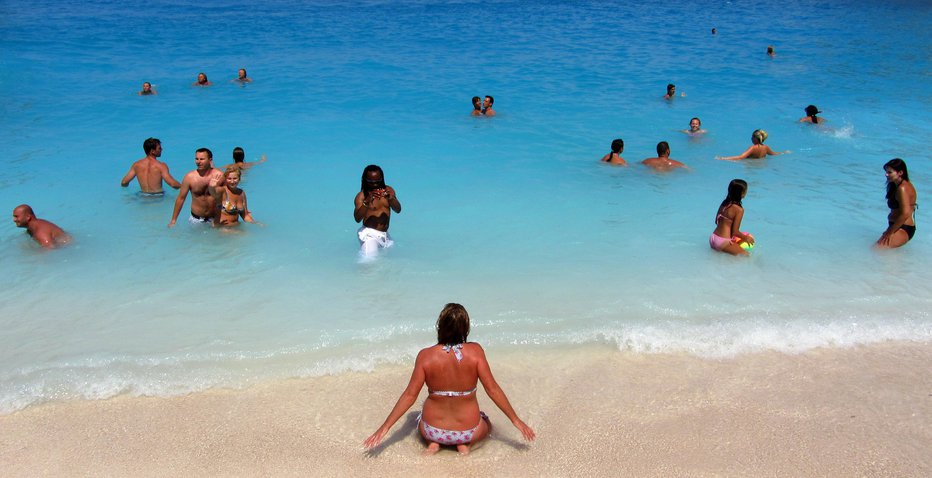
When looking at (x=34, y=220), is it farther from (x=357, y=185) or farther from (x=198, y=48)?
(x=198, y=48)

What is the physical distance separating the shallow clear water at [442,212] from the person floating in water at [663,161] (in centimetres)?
28

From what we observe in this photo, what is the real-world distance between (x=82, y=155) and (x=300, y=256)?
6.94 meters

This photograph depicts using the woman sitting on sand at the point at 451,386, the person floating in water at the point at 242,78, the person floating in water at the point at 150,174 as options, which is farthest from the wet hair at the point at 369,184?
the person floating in water at the point at 242,78

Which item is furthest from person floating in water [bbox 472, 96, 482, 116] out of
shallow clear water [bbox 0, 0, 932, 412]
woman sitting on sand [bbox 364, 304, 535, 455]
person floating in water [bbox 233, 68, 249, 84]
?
woman sitting on sand [bbox 364, 304, 535, 455]

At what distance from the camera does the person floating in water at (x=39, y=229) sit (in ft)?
24.4

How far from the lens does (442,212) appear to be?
31.4 ft

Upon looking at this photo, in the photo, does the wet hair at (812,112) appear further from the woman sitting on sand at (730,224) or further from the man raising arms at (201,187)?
the man raising arms at (201,187)

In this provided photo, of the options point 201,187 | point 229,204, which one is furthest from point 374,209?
point 201,187

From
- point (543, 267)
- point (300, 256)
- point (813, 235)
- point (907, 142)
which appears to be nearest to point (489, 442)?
point (543, 267)

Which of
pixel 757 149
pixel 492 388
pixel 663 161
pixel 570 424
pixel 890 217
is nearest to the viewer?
pixel 492 388

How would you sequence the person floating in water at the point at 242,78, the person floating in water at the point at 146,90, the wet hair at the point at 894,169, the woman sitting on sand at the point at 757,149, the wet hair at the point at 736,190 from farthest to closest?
1. the person floating in water at the point at 242,78
2. the person floating in water at the point at 146,90
3. the woman sitting on sand at the point at 757,149
4. the wet hair at the point at 894,169
5. the wet hair at the point at 736,190

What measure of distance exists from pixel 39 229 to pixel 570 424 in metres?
6.63

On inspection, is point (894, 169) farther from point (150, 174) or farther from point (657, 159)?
point (150, 174)

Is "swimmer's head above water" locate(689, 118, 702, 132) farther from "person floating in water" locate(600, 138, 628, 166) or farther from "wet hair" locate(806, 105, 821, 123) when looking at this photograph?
"person floating in water" locate(600, 138, 628, 166)
